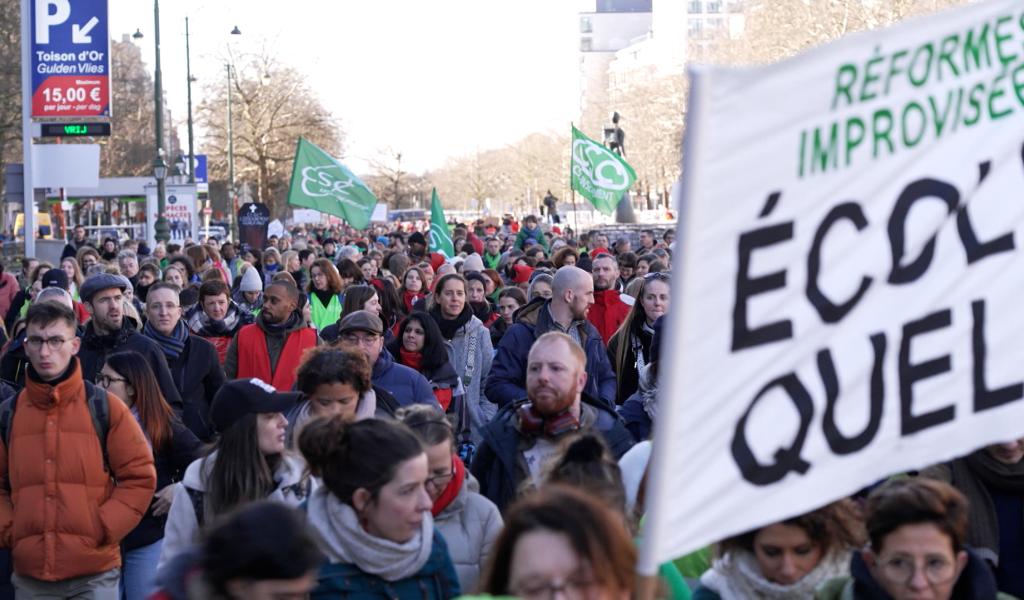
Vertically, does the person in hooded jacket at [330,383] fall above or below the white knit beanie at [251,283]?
Result: below

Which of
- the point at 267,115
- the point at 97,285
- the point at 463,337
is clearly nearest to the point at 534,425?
the point at 97,285

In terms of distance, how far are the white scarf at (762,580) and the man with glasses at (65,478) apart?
3051 millimetres

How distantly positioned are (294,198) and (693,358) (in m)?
16.7

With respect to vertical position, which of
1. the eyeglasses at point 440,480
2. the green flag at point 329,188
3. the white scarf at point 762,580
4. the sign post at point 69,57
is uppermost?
the sign post at point 69,57

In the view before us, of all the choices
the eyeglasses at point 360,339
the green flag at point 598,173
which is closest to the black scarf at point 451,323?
the eyeglasses at point 360,339

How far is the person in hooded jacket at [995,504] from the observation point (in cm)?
496

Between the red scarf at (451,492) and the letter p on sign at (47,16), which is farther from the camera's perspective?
the letter p on sign at (47,16)

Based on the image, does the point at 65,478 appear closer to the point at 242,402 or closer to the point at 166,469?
the point at 166,469

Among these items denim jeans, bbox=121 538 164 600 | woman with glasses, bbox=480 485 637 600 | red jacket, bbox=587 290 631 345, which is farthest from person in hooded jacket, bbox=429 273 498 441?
woman with glasses, bbox=480 485 637 600

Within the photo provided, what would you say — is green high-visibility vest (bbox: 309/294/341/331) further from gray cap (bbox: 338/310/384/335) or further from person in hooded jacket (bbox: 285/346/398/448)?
person in hooded jacket (bbox: 285/346/398/448)

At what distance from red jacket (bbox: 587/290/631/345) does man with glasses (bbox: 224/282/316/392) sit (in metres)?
2.85

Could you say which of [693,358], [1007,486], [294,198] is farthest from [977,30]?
[294,198]

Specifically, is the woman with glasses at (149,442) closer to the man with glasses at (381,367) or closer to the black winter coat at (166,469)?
the black winter coat at (166,469)

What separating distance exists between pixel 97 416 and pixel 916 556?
11.9 ft
